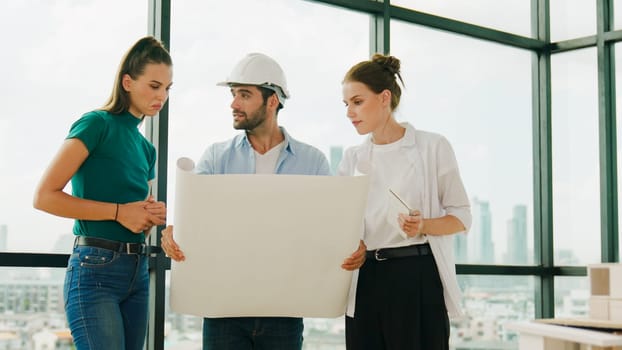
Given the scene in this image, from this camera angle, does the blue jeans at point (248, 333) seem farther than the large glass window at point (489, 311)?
No

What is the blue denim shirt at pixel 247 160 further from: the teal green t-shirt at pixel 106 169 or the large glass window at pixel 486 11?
the large glass window at pixel 486 11

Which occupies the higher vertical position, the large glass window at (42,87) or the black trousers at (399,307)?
the large glass window at (42,87)

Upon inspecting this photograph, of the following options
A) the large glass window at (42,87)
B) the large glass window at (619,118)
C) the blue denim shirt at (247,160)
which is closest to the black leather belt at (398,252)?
the blue denim shirt at (247,160)

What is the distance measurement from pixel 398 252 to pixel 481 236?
1836 mm

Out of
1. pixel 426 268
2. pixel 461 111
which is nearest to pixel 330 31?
pixel 461 111

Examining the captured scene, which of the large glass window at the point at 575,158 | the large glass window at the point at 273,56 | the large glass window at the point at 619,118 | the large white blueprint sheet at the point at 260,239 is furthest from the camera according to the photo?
the large glass window at the point at 575,158

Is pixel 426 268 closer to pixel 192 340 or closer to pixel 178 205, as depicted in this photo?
pixel 178 205

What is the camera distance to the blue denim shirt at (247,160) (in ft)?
7.89

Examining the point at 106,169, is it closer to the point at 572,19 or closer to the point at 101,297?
the point at 101,297

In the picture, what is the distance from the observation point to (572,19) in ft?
14.7

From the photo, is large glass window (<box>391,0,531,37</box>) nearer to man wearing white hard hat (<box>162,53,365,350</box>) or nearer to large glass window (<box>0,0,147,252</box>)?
large glass window (<box>0,0,147,252</box>)

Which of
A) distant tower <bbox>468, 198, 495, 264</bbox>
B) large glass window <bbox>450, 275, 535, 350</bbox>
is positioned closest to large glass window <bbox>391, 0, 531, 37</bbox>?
distant tower <bbox>468, 198, 495, 264</bbox>

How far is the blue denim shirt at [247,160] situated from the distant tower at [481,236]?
186 centimetres

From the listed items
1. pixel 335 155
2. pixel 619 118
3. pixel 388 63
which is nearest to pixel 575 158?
pixel 619 118
